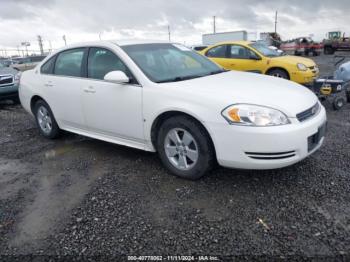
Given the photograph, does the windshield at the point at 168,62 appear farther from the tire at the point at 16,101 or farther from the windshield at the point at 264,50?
the tire at the point at 16,101

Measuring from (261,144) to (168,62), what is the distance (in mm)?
1743

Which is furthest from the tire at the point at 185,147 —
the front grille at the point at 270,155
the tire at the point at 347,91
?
the tire at the point at 347,91

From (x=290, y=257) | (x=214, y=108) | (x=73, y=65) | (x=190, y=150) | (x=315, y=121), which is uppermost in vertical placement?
(x=73, y=65)

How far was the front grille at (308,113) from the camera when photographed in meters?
3.13

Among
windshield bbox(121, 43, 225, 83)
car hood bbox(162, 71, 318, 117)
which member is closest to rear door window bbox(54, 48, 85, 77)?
windshield bbox(121, 43, 225, 83)

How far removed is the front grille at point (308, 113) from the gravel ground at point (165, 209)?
2.28ft

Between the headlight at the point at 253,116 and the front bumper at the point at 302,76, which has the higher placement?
the headlight at the point at 253,116

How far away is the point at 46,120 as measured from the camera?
5.27m

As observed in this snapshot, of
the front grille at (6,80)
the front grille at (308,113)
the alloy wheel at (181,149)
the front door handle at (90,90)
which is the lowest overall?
the alloy wheel at (181,149)

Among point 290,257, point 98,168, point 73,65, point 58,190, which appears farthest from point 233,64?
point 290,257

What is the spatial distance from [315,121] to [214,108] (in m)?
1.07

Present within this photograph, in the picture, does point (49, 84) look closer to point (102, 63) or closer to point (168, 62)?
point (102, 63)

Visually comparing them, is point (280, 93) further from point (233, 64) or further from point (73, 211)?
point (233, 64)

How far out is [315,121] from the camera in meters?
3.25
